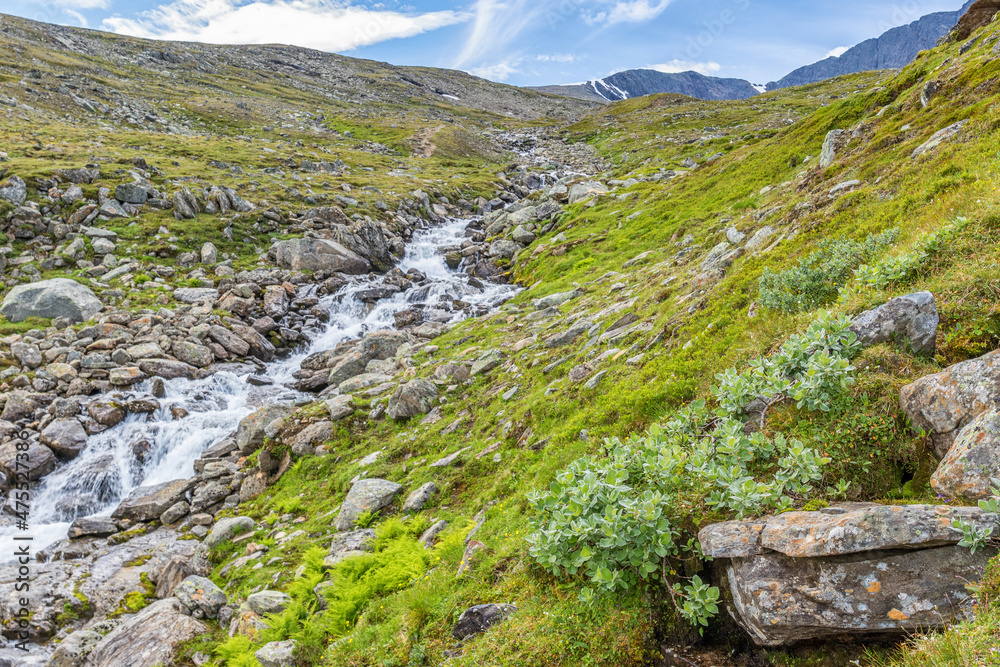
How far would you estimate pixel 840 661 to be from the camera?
430 cm

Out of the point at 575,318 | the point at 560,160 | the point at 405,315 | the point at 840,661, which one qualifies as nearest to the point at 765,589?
the point at 840,661

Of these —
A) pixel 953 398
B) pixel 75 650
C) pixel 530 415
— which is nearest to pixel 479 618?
pixel 953 398

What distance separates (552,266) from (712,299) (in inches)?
849

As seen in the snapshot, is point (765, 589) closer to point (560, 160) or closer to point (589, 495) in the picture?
point (589, 495)

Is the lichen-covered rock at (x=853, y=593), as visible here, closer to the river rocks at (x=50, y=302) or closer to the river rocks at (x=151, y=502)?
the river rocks at (x=151, y=502)

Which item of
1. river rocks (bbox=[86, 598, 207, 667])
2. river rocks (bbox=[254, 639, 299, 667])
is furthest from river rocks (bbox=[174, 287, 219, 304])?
river rocks (bbox=[254, 639, 299, 667])

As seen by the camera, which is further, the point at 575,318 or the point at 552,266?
the point at 552,266

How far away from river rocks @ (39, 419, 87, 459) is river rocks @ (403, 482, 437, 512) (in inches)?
666

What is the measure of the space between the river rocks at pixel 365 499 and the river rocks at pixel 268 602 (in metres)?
2.76

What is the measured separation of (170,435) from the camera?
21109 millimetres

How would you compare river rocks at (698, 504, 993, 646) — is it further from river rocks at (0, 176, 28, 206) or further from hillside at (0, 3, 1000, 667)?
river rocks at (0, 176, 28, 206)

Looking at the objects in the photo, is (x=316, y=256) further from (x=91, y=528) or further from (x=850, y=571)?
(x=850, y=571)

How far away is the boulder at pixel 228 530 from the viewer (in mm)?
14586

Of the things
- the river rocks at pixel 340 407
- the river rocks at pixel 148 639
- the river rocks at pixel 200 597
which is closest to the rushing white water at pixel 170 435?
the river rocks at pixel 340 407
